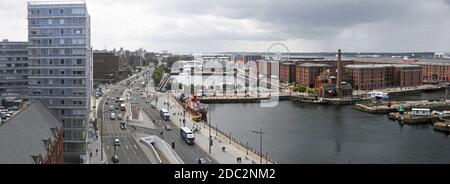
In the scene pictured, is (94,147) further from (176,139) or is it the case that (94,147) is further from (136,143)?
(176,139)

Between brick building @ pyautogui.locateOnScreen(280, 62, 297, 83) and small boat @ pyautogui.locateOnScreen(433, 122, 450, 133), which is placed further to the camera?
brick building @ pyautogui.locateOnScreen(280, 62, 297, 83)

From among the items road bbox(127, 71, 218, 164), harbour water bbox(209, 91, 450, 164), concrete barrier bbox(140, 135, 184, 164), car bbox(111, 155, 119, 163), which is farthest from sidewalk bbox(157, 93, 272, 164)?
car bbox(111, 155, 119, 163)

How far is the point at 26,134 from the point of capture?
28.1 ft

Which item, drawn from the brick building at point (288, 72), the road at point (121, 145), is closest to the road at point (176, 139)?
the road at point (121, 145)

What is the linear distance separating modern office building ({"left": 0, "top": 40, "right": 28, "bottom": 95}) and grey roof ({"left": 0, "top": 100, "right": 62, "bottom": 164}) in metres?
9.09

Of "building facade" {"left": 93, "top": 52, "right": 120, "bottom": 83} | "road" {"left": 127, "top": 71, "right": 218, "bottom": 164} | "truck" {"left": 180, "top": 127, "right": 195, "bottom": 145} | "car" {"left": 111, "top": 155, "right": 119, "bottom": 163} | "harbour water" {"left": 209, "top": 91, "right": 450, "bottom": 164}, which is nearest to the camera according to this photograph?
"car" {"left": 111, "top": 155, "right": 119, "bottom": 163}

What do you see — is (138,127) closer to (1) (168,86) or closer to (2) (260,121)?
(2) (260,121)

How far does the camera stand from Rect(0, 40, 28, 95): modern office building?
19.4 metres

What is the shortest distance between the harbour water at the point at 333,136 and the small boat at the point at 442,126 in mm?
340

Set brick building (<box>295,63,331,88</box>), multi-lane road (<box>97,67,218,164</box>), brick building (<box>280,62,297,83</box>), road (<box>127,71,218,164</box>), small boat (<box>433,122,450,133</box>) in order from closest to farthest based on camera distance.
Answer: multi-lane road (<box>97,67,218,164</box>) < road (<box>127,71,218,164</box>) < small boat (<box>433,122,450,133</box>) < brick building (<box>295,63,331,88</box>) < brick building (<box>280,62,297,83</box>)

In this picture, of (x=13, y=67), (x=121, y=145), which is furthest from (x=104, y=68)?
(x=121, y=145)

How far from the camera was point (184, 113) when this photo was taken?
20922mm

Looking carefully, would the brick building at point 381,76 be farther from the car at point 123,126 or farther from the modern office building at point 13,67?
the modern office building at point 13,67

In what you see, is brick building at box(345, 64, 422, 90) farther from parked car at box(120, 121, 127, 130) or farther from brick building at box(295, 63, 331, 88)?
parked car at box(120, 121, 127, 130)
